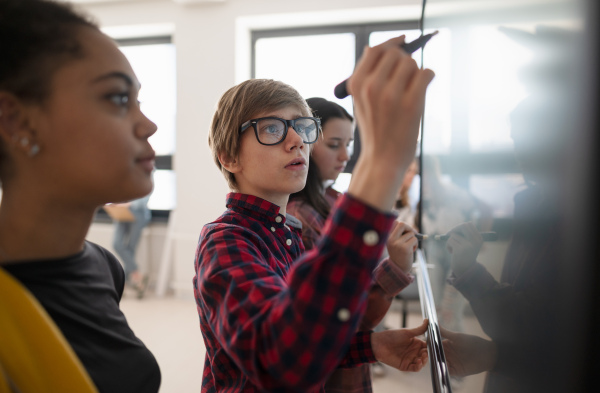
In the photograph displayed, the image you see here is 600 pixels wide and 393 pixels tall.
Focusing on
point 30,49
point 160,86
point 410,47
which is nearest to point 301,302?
point 410,47

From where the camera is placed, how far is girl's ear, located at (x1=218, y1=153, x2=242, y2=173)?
1016mm

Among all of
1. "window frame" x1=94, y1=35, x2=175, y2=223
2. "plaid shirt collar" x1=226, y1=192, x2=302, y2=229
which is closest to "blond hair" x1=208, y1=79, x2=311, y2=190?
"plaid shirt collar" x1=226, y1=192, x2=302, y2=229

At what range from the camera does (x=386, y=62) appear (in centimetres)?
49

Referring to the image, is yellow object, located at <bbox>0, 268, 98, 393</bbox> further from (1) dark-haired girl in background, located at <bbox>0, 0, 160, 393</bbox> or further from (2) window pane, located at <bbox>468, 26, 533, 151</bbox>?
(2) window pane, located at <bbox>468, 26, 533, 151</bbox>

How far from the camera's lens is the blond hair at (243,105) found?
100cm

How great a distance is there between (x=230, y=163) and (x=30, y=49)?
0.49 m

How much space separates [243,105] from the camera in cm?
101

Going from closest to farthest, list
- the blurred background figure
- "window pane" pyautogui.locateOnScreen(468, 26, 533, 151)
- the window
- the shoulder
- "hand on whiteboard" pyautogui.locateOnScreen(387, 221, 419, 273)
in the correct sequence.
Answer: "window pane" pyautogui.locateOnScreen(468, 26, 533, 151)
the shoulder
"hand on whiteboard" pyautogui.locateOnScreen(387, 221, 419, 273)
the window
the blurred background figure

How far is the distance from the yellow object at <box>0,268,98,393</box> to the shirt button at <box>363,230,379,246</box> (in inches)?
→ 16.3

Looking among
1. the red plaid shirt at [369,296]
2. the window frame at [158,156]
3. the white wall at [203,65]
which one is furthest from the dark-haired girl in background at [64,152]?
the window frame at [158,156]

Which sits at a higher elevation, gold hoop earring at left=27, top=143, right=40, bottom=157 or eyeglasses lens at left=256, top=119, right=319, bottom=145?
eyeglasses lens at left=256, top=119, right=319, bottom=145

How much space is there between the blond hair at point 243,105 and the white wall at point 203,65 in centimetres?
372

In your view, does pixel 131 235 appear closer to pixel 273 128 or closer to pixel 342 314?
pixel 273 128

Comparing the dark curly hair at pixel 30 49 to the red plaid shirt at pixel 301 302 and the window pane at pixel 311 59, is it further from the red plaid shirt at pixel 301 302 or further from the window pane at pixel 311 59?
the window pane at pixel 311 59
